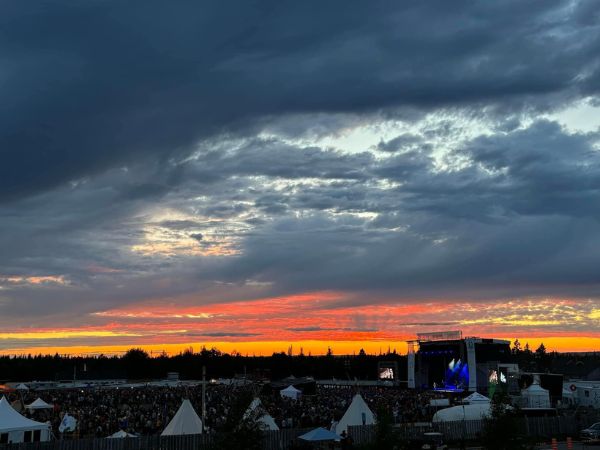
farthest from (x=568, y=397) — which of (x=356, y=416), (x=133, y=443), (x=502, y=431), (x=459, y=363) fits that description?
(x=133, y=443)

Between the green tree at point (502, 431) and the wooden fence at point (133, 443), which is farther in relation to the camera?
the wooden fence at point (133, 443)

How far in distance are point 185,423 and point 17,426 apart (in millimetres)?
8779

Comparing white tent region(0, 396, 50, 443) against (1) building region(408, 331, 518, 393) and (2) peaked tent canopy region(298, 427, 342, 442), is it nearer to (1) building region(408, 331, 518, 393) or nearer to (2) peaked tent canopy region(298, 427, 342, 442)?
(2) peaked tent canopy region(298, 427, 342, 442)

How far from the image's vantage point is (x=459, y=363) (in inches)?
3639

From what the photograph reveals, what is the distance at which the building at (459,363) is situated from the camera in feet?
297

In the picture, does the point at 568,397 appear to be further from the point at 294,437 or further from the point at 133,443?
the point at 133,443

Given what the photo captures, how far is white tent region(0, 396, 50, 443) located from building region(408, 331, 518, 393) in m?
64.8

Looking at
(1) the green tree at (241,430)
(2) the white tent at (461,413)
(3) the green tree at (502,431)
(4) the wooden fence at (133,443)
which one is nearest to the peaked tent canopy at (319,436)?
(4) the wooden fence at (133,443)

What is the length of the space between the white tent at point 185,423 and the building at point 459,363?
191 feet

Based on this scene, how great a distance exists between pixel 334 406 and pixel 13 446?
3392 centimetres

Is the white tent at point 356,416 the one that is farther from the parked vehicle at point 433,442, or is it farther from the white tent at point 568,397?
the white tent at point 568,397

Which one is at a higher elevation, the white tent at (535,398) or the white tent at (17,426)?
the white tent at (17,426)

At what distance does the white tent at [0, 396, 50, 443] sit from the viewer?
99.5 feet

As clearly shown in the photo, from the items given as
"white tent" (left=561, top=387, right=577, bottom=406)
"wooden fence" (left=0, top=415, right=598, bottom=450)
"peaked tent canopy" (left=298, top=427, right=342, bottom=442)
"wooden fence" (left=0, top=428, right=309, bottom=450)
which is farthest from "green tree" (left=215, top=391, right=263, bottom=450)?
"white tent" (left=561, top=387, right=577, bottom=406)
